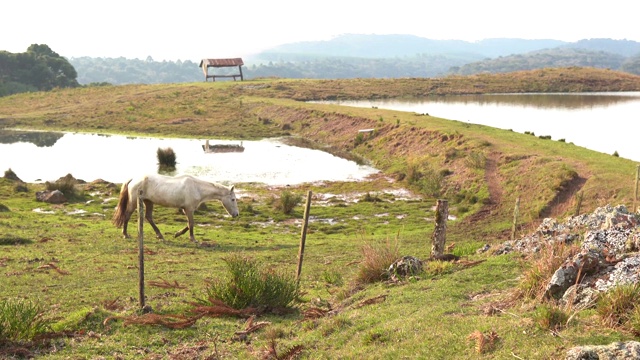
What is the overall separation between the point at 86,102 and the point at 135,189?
74.8 meters

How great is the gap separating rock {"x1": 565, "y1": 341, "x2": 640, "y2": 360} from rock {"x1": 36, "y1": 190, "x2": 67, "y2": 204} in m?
26.5

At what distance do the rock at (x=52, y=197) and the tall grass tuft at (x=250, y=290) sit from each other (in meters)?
18.7

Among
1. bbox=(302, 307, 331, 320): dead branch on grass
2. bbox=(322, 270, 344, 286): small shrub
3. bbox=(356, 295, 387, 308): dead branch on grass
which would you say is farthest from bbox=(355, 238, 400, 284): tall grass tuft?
bbox=(302, 307, 331, 320): dead branch on grass

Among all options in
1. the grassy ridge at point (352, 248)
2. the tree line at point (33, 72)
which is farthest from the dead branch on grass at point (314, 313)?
the tree line at point (33, 72)

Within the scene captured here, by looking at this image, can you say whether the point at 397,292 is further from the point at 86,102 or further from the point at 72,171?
the point at 86,102

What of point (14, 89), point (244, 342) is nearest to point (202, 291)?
point (244, 342)

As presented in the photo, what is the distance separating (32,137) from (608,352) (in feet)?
211

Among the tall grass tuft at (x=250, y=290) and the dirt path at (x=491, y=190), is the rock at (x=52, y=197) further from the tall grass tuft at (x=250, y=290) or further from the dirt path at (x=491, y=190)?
the dirt path at (x=491, y=190)

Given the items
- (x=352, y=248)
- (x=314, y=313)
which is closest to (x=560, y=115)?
(x=352, y=248)

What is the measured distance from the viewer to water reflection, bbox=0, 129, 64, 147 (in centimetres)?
5697

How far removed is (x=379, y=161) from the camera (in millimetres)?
43719

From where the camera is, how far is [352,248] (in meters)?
20.5

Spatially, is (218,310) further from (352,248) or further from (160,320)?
(352,248)

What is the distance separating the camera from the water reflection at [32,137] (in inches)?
2243
